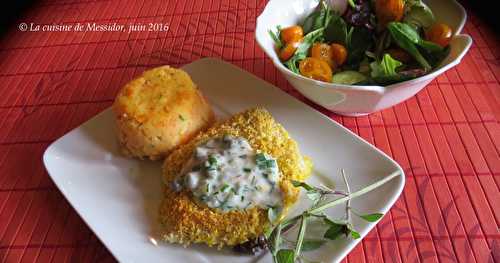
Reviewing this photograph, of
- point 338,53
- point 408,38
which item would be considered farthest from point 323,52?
point 408,38

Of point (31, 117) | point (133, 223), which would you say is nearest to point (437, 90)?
point (133, 223)


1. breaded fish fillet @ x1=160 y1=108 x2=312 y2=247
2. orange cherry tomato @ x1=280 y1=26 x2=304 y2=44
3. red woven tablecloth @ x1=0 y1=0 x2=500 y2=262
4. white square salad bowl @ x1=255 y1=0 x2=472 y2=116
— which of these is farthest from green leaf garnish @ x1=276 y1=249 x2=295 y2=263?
orange cherry tomato @ x1=280 y1=26 x2=304 y2=44

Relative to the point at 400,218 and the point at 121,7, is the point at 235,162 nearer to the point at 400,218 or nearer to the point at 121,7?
the point at 400,218

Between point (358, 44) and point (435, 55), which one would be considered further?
point (358, 44)

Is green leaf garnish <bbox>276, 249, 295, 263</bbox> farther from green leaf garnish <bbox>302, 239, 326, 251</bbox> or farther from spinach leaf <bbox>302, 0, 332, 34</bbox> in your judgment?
spinach leaf <bbox>302, 0, 332, 34</bbox>

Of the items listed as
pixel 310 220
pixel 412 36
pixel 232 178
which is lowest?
pixel 310 220

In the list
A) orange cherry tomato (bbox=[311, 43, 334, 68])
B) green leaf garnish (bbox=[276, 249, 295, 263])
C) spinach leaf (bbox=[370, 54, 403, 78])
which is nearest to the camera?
green leaf garnish (bbox=[276, 249, 295, 263])

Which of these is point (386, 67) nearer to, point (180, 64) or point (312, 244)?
point (312, 244)
